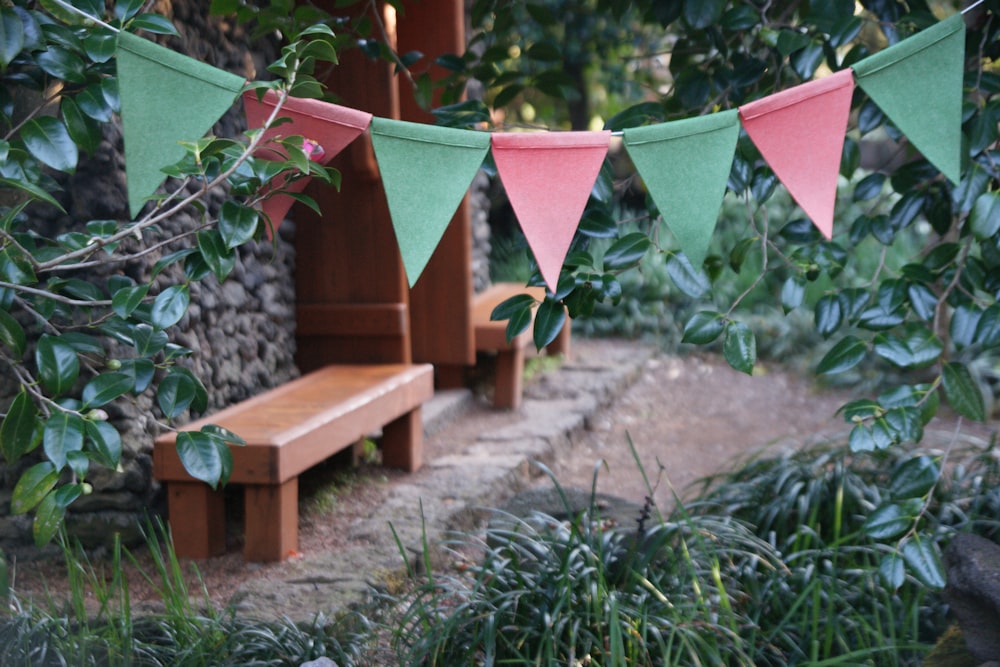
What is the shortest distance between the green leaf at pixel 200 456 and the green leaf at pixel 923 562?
1476mm

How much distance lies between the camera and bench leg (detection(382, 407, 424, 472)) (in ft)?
13.0

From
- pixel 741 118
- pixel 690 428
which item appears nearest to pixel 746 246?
pixel 741 118

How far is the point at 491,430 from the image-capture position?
474cm

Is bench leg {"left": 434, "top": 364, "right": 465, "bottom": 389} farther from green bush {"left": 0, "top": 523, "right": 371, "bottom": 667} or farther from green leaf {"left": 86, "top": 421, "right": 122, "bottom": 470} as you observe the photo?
green leaf {"left": 86, "top": 421, "right": 122, "bottom": 470}

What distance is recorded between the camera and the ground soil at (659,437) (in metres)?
3.32

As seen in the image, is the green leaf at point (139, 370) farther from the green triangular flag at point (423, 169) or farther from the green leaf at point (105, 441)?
the green triangular flag at point (423, 169)

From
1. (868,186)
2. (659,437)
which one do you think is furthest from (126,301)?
(659,437)

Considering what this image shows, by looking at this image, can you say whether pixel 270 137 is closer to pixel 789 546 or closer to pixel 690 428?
pixel 789 546

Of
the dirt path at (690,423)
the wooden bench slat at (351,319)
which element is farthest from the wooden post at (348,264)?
the dirt path at (690,423)

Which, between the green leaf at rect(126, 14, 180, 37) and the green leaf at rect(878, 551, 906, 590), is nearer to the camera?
the green leaf at rect(126, 14, 180, 37)

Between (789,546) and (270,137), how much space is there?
85.3 inches

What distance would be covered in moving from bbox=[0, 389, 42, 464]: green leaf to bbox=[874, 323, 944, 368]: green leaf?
68.0 inches

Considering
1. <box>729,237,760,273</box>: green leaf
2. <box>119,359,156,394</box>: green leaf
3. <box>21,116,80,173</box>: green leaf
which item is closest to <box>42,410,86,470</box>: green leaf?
<box>119,359,156,394</box>: green leaf

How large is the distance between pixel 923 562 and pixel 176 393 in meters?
1.61
